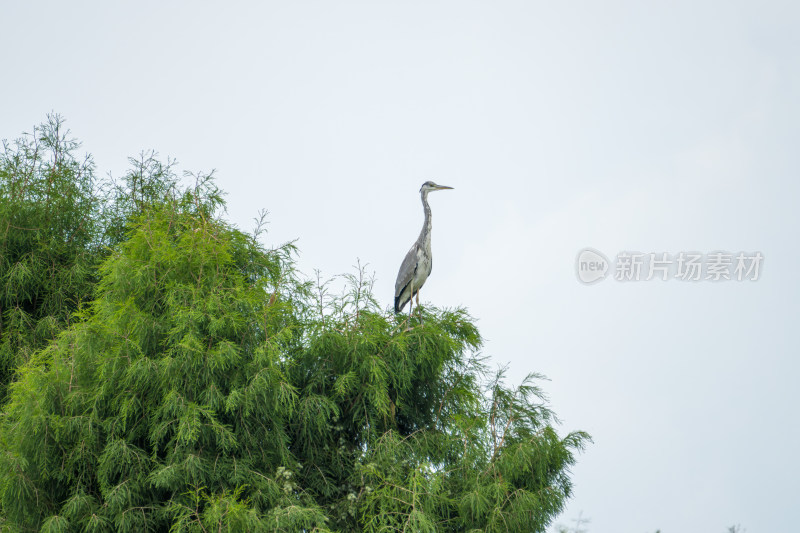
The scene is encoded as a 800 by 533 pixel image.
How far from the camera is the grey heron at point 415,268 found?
8.27 m

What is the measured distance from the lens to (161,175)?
921 cm

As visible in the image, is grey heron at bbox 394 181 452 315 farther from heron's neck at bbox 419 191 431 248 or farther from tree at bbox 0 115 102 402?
tree at bbox 0 115 102 402

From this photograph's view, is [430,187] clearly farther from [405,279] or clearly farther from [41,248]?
[41,248]

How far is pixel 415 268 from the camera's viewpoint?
824 centimetres

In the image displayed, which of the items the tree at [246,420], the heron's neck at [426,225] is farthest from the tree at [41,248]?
the heron's neck at [426,225]

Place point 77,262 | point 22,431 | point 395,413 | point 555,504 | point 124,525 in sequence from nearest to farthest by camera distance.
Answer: point 124,525
point 22,431
point 555,504
point 395,413
point 77,262

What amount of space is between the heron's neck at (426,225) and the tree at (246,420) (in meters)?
1.40

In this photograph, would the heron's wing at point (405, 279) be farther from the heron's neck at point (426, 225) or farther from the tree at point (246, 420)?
the tree at point (246, 420)

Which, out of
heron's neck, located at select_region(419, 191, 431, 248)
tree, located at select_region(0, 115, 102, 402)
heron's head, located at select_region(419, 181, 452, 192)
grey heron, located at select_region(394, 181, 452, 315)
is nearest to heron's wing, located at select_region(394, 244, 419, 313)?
grey heron, located at select_region(394, 181, 452, 315)

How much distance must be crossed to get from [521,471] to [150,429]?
114 inches

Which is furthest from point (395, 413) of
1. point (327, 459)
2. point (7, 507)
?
point (7, 507)

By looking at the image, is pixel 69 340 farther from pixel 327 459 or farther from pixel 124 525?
pixel 327 459

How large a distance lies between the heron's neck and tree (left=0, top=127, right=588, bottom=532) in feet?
4.59

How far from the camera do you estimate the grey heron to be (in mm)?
8266
